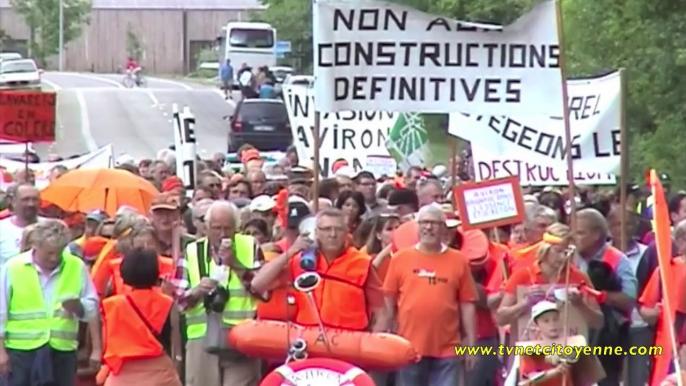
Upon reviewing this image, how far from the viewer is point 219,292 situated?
10.9m

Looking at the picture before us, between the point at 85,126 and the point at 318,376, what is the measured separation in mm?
46788

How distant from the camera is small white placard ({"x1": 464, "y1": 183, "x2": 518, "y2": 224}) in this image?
40.0 ft

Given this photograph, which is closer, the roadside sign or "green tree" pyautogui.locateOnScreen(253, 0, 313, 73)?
"green tree" pyautogui.locateOnScreen(253, 0, 313, 73)

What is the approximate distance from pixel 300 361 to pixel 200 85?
70236mm

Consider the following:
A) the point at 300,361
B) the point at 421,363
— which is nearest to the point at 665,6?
the point at 421,363

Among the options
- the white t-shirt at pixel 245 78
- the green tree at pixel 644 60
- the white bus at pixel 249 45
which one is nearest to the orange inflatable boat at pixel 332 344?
the green tree at pixel 644 60

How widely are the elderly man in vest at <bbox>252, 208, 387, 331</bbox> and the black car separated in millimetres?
33233

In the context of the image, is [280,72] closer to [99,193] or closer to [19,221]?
[99,193]

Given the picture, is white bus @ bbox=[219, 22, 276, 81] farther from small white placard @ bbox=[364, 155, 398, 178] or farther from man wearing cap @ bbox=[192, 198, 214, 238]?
man wearing cap @ bbox=[192, 198, 214, 238]

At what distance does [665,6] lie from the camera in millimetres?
19016

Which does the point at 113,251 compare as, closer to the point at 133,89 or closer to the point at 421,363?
the point at 421,363

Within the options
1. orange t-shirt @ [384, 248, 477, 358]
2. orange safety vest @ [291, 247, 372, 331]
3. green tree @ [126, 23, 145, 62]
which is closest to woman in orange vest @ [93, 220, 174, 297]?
orange safety vest @ [291, 247, 372, 331]

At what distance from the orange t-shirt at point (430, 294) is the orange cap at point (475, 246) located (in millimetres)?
751

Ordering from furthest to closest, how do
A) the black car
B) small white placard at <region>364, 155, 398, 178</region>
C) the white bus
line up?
the white bus, the black car, small white placard at <region>364, 155, 398, 178</region>
